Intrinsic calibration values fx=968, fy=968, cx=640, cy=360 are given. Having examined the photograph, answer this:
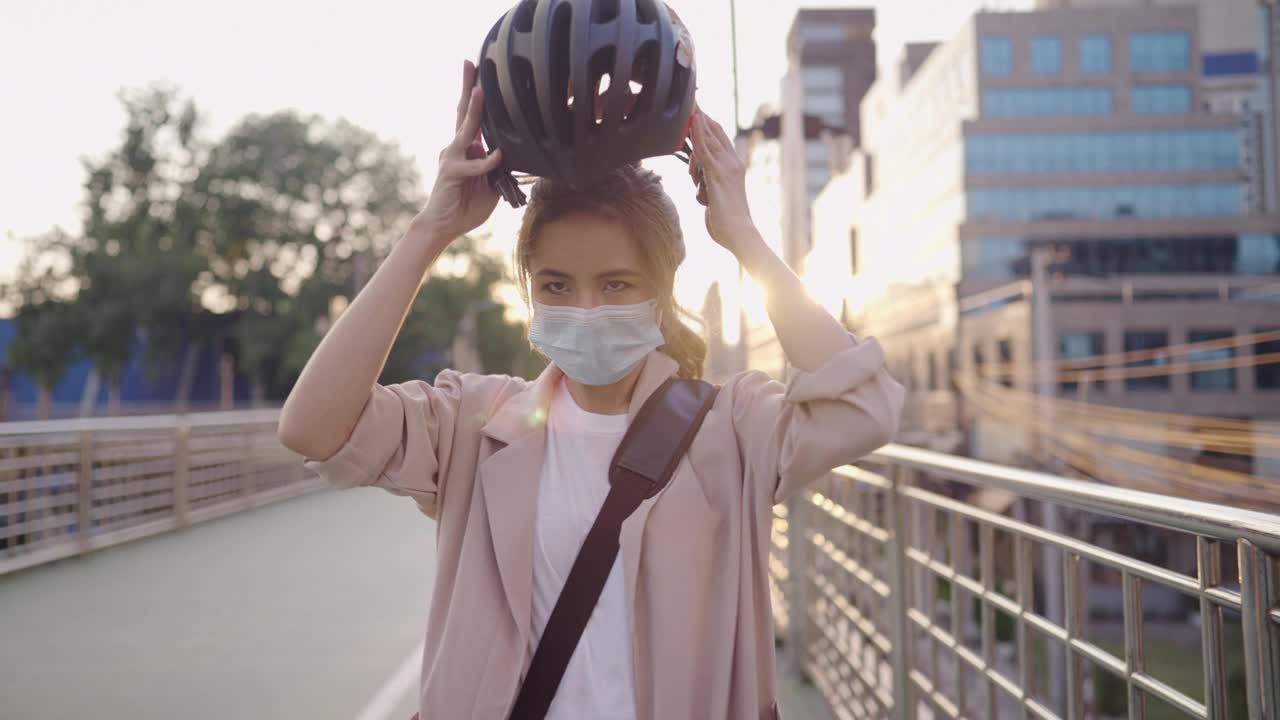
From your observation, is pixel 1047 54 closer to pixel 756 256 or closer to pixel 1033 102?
pixel 1033 102

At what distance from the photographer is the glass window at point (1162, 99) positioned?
54.3 metres

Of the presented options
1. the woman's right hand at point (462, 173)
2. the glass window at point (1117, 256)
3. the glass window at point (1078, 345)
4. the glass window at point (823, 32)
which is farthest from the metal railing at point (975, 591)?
the glass window at point (823, 32)

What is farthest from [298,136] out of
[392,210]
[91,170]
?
[91,170]

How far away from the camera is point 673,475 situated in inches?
75.9

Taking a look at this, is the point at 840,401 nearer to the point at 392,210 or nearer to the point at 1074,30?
the point at 392,210

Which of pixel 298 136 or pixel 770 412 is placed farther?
pixel 298 136

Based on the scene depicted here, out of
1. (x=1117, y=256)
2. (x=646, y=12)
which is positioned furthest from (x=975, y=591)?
(x=1117, y=256)

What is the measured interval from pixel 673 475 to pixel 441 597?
1.74 feet

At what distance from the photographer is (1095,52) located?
55156 millimetres

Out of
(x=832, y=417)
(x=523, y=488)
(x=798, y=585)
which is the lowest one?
(x=798, y=585)

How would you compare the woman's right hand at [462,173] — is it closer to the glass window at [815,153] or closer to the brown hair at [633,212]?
the brown hair at [633,212]

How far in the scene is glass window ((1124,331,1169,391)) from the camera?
49.4 meters

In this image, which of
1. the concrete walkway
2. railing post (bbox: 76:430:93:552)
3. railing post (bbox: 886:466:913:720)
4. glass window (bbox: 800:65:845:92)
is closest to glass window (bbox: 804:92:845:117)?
glass window (bbox: 800:65:845:92)

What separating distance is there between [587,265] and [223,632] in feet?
16.7
